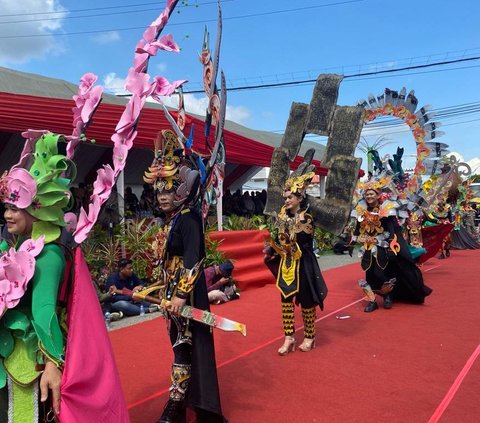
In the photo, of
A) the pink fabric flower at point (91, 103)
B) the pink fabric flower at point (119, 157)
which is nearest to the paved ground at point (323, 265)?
the pink fabric flower at point (91, 103)

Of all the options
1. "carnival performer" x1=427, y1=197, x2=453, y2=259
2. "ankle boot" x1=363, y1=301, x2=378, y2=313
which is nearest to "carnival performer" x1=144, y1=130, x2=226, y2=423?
"ankle boot" x1=363, y1=301, x2=378, y2=313

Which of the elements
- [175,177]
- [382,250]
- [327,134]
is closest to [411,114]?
[327,134]

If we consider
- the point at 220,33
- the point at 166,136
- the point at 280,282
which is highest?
the point at 220,33

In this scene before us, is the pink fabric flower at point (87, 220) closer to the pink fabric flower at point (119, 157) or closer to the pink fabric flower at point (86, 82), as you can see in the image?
the pink fabric flower at point (119, 157)

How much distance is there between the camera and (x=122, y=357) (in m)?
4.41

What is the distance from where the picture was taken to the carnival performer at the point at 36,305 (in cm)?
171

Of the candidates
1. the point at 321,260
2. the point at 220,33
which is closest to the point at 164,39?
the point at 220,33

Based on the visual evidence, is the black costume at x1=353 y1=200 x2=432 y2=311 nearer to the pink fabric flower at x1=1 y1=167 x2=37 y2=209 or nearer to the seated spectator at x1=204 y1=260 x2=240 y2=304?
the seated spectator at x1=204 y1=260 x2=240 y2=304

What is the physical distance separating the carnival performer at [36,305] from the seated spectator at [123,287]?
412 cm

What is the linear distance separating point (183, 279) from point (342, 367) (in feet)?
6.41

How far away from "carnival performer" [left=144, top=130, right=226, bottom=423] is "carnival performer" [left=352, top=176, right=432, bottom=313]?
11.9 ft

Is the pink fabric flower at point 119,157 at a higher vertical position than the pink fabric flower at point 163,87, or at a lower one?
lower

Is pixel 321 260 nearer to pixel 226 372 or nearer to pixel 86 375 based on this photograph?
pixel 226 372

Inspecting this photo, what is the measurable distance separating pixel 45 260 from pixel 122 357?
9.43ft
